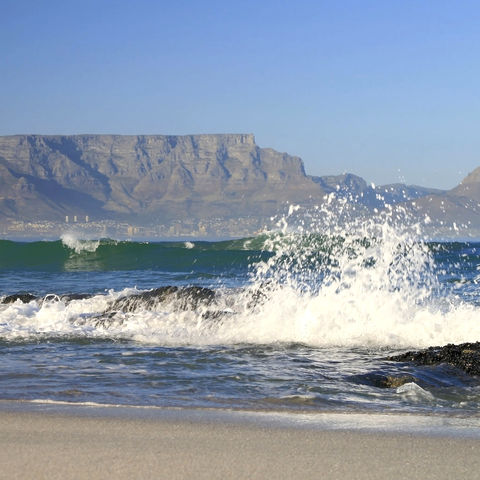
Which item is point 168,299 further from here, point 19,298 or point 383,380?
point 383,380

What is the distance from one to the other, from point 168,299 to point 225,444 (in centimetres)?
982

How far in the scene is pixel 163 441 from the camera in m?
4.70

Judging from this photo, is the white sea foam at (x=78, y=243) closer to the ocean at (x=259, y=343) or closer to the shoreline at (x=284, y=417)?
the ocean at (x=259, y=343)

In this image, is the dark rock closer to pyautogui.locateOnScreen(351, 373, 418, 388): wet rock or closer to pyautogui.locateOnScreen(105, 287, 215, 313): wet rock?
pyautogui.locateOnScreen(105, 287, 215, 313): wet rock

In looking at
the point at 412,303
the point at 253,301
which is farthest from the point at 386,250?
the point at 253,301

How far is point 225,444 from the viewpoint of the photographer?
4.64 m

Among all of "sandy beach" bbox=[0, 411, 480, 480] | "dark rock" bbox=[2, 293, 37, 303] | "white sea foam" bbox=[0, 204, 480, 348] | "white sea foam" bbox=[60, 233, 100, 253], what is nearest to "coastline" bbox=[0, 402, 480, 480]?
"sandy beach" bbox=[0, 411, 480, 480]


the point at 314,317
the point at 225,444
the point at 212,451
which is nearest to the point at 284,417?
the point at 225,444

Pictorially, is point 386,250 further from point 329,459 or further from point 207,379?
point 329,459

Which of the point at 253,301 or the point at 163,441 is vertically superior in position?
the point at 253,301

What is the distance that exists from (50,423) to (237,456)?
1.44 metres

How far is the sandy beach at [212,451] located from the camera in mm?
4020

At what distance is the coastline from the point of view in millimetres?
4047

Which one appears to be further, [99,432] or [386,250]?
A: [386,250]
